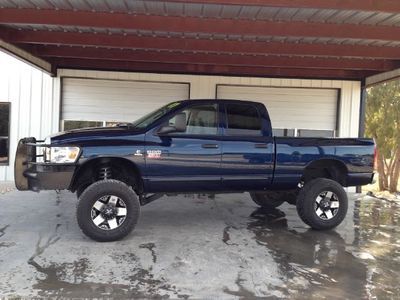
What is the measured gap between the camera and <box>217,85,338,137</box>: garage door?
508 inches

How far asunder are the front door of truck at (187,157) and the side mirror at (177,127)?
0.16 feet

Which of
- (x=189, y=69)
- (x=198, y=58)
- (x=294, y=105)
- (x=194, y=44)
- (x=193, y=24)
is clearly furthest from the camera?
(x=294, y=105)

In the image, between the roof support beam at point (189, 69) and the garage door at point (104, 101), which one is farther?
the garage door at point (104, 101)

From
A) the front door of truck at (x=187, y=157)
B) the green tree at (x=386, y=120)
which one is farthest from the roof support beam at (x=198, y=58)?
the green tree at (x=386, y=120)

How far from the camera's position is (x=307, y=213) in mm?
7715

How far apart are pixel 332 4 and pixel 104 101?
763 cm

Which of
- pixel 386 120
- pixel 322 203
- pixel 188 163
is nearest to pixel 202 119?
pixel 188 163

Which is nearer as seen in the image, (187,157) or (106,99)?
(187,157)

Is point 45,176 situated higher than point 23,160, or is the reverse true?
point 23,160

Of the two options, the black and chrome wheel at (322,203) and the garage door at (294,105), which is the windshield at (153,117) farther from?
the garage door at (294,105)

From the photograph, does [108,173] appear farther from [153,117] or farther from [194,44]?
[194,44]

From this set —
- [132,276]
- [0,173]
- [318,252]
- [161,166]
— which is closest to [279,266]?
[318,252]

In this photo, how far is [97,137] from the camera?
673 cm

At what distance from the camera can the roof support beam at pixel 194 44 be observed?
946cm
